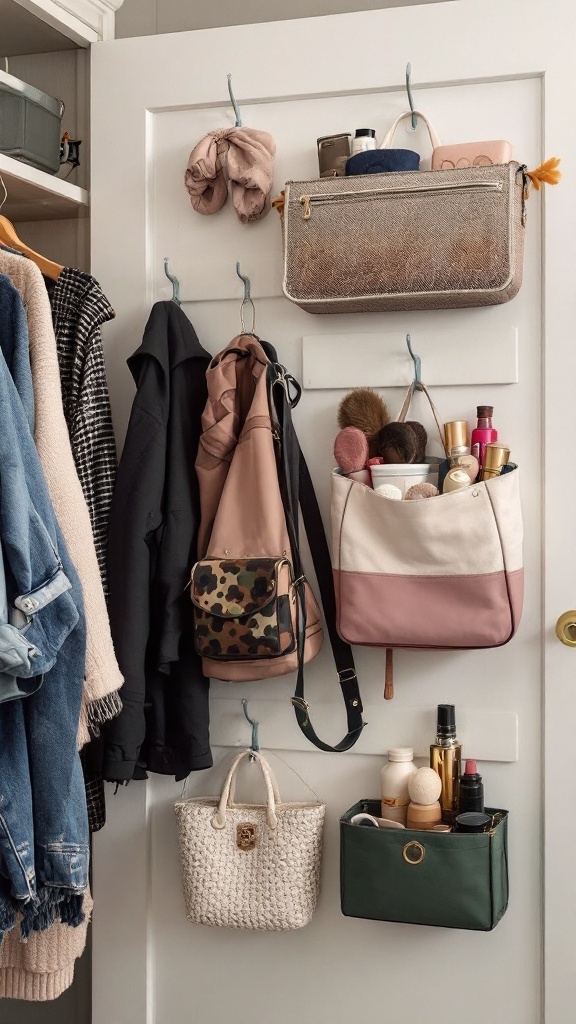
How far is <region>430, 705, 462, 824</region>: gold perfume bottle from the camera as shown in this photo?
172 cm

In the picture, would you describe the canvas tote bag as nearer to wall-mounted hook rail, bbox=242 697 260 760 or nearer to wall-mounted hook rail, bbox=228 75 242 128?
wall-mounted hook rail, bbox=242 697 260 760

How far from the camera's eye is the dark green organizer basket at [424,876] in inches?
63.7

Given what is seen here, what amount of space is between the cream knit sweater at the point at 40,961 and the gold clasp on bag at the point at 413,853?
0.50 meters

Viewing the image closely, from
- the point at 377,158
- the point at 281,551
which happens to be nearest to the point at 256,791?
the point at 281,551

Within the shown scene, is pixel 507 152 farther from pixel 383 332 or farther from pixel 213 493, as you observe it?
pixel 213 493

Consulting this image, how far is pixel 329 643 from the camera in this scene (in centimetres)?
186

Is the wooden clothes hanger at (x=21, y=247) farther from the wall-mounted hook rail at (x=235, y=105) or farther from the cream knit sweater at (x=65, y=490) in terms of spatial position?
the wall-mounted hook rail at (x=235, y=105)

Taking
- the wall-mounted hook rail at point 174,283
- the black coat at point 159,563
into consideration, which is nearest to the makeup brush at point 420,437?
the black coat at point 159,563

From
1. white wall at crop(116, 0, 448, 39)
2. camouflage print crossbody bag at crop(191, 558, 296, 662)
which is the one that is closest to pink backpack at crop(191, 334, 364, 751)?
camouflage print crossbody bag at crop(191, 558, 296, 662)

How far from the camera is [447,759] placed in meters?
1.72

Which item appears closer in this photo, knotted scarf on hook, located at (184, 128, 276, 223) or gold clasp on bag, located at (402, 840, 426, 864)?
gold clasp on bag, located at (402, 840, 426, 864)

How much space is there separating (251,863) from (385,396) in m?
0.85

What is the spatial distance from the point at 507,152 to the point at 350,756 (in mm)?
1072

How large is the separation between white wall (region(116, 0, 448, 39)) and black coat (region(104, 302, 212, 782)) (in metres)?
0.59
